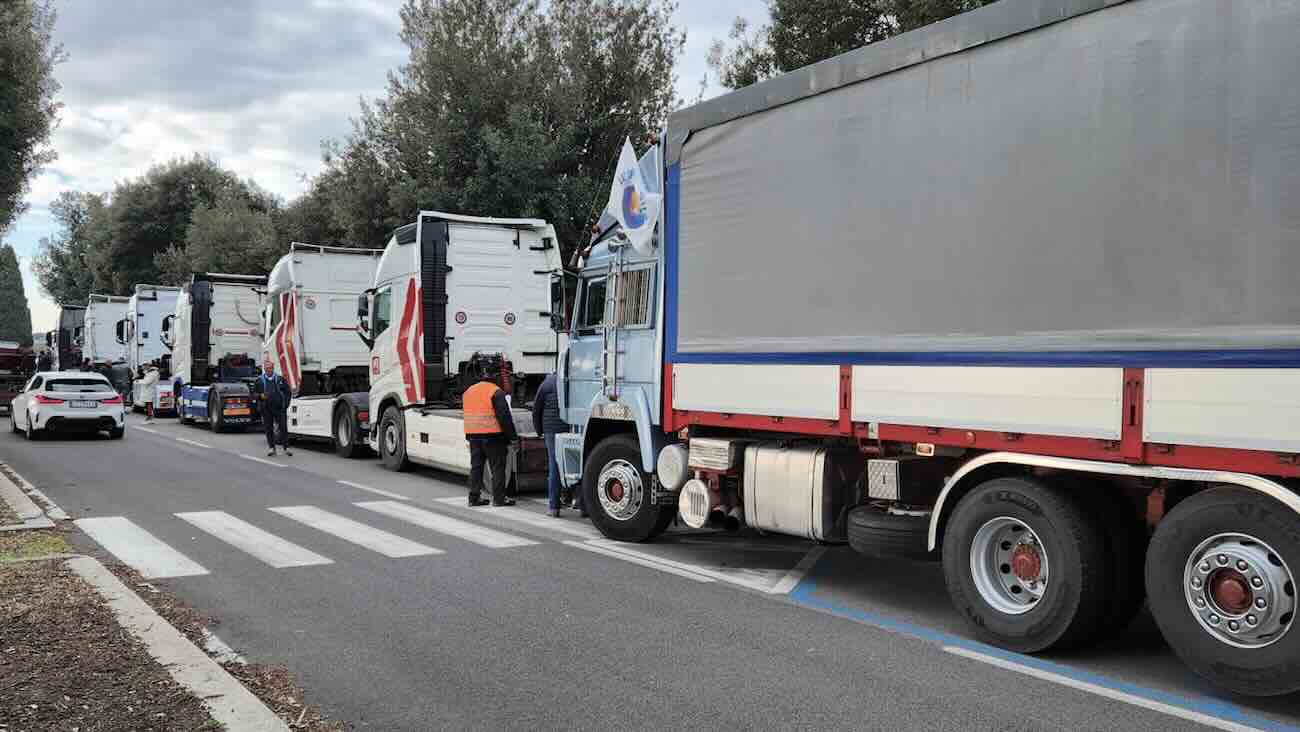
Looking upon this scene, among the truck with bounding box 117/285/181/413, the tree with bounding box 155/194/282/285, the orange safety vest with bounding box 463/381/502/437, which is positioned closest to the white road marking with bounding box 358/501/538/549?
the orange safety vest with bounding box 463/381/502/437

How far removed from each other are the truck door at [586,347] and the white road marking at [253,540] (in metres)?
2.74

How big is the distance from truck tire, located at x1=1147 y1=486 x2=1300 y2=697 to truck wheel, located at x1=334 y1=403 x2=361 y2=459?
13.8 metres

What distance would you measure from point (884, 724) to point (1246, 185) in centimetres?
291

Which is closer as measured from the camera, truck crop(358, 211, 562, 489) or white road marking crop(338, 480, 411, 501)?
white road marking crop(338, 480, 411, 501)

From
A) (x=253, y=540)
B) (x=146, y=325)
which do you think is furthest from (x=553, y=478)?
(x=146, y=325)

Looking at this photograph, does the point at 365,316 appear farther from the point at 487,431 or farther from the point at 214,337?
the point at 214,337

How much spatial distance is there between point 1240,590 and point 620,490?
17.1ft

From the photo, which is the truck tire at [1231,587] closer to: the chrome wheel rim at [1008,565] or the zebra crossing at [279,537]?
the chrome wheel rim at [1008,565]

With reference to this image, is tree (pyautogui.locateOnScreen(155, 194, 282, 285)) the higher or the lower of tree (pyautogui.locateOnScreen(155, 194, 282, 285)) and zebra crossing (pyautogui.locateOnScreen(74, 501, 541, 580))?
the higher

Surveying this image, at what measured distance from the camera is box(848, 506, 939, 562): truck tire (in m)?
6.09

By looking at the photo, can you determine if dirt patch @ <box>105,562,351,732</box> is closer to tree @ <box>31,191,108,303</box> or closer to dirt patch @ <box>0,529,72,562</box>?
dirt patch @ <box>0,529,72,562</box>

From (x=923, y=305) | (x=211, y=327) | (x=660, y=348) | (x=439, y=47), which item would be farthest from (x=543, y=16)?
(x=923, y=305)

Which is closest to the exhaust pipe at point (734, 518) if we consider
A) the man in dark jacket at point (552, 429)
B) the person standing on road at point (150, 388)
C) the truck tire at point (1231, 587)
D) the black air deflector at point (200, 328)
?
the man in dark jacket at point (552, 429)

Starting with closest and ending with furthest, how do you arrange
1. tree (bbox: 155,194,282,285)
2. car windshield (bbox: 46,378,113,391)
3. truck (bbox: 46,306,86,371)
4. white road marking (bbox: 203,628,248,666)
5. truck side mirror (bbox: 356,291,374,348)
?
white road marking (bbox: 203,628,248,666), truck side mirror (bbox: 356,291,374,348), car windshield (bbox: 46,378,113,391), truck (bbox: 46,306,86,371), tree (bbox: 155,194,282,285)
